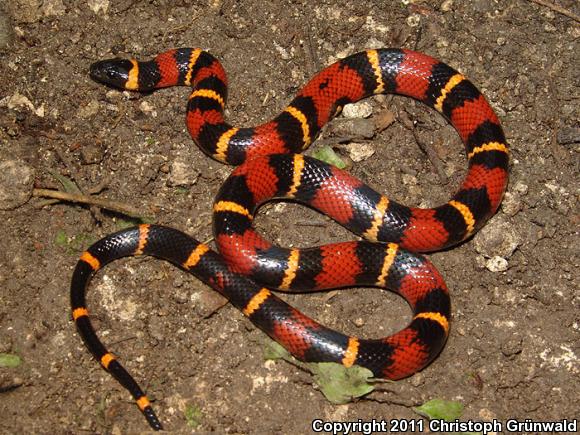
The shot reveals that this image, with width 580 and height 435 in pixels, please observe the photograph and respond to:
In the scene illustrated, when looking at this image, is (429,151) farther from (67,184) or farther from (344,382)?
(67,184)

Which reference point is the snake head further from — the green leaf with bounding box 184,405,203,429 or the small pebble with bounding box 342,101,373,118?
the green leaf with bounding box 184,405,203,429

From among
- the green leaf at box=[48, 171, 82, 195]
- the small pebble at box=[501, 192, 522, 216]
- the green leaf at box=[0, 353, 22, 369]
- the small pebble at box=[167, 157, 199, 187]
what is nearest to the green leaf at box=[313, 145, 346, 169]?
the small pebble at box=[167, 157, 199, 187]

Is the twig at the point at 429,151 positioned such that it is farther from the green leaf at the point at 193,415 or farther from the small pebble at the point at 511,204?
the green leaf at the point at 193,415

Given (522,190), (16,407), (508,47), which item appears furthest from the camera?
(508,47)

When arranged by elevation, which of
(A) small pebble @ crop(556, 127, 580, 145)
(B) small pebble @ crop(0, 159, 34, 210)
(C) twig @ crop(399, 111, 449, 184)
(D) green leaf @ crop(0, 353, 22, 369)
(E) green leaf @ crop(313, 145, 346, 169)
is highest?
(A) small pebble @ crop(556, 127, 580, 145)

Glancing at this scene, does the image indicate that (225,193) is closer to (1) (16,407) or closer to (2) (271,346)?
Result: (2) (271,346)

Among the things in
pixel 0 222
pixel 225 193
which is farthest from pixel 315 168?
pixel 0 222
